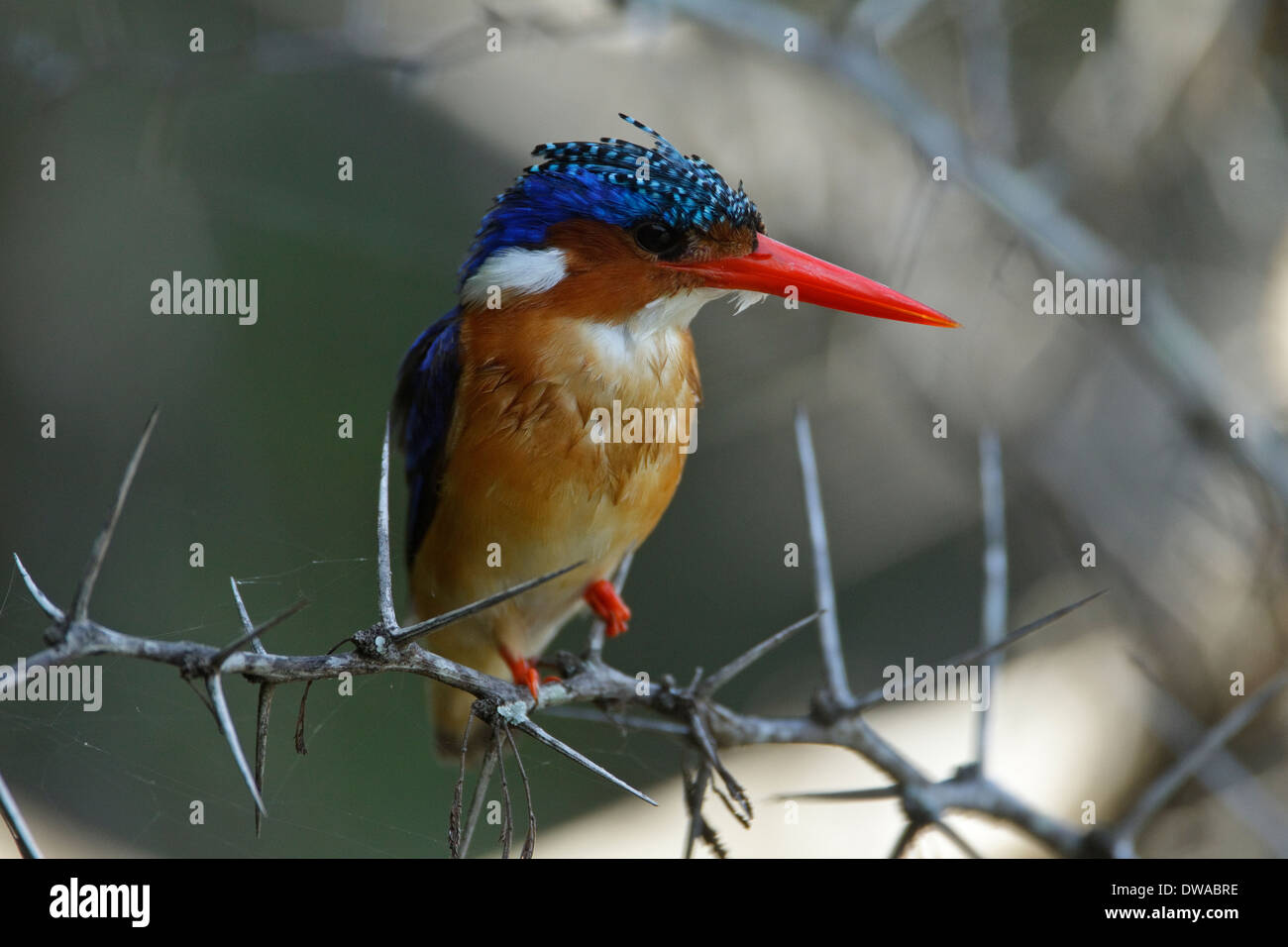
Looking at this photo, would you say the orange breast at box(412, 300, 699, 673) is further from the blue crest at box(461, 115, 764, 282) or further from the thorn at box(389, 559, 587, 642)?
the thorn at box(389, 559, 587, 642)

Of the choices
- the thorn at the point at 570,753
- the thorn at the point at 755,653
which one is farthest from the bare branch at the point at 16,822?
the thorn at the point at 755,653

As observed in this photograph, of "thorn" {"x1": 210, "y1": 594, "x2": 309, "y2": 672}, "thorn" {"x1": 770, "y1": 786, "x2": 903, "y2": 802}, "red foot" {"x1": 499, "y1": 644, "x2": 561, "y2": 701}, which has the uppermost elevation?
"thorn" {"x1": 210, "y1": 594, "x2": 309, "y2": 672}

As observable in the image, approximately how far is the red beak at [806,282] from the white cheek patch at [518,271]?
0.28m

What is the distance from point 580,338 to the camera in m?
2.76

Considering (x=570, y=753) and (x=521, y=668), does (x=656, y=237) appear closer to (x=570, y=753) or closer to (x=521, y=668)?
(x=521, y=668)

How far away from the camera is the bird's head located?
2633 millimetres

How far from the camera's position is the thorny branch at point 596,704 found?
1.41 m

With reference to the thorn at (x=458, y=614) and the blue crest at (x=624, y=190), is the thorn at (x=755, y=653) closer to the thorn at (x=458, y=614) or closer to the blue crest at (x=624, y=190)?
the thorn at (x=458, y=614)

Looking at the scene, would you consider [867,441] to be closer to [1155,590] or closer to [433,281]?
[1155,590]

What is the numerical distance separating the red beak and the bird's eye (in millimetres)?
40

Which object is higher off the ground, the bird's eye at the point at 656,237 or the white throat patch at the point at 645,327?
the bird's eye at the point at 656,237

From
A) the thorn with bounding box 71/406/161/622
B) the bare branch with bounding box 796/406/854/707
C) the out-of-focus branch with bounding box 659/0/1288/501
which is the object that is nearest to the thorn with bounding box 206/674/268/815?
the thorn with bounding box 71/406/161/622

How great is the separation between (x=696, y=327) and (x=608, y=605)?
235cm
